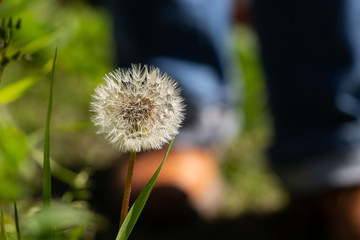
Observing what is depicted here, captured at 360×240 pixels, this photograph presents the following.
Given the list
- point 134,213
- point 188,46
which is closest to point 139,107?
point 134,213

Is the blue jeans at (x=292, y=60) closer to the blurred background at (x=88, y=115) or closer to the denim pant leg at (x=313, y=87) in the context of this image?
the denim pant leg at (x=313, y=87)

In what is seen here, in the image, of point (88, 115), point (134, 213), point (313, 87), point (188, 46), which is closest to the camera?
point (134, 213)

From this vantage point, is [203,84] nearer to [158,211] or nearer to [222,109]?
[222,109]

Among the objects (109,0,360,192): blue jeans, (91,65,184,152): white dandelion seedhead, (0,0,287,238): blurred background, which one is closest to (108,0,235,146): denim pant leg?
(109,0,360,192): blue jeans

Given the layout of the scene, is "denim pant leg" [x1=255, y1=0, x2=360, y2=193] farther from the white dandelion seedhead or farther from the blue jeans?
the white dandelion seedhead

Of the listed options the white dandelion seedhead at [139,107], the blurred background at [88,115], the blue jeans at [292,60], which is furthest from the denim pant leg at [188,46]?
the white dandelion seedhead at [139,107]

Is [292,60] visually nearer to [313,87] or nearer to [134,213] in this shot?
[313,87]

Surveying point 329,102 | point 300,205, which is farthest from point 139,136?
point 300,205

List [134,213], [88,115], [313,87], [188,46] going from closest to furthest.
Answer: [134,213]
[313,87]
[188,46]
[88,115]
